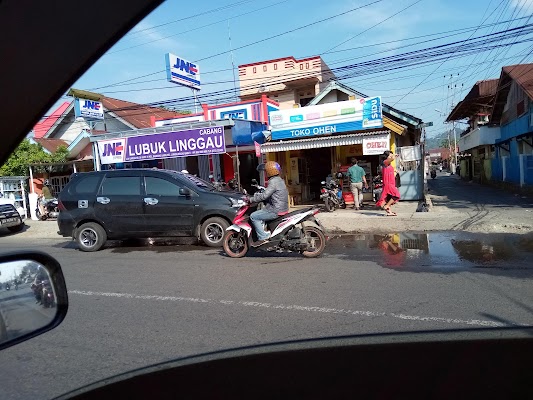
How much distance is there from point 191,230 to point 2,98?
897 centimetres

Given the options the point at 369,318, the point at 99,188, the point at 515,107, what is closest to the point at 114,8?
the point at 369,318

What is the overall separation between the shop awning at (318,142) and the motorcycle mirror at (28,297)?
14.3 metres

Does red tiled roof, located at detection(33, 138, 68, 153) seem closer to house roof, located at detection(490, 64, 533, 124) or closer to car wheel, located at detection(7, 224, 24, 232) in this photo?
car wheel, located at detection(7, 224, 24, 232)

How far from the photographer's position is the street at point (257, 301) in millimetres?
4184

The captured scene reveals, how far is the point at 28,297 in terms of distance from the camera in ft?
5.33

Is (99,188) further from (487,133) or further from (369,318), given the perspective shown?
(487,133)

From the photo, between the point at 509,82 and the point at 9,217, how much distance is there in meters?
21.7

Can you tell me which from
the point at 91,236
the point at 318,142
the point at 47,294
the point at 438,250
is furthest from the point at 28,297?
the point at 318,142

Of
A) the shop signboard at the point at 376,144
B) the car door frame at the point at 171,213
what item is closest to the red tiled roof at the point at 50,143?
Result: the car door frame at the point at 171,213

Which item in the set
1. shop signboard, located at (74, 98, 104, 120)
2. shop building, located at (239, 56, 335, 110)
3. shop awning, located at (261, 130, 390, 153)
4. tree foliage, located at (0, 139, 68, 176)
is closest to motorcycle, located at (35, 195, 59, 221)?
tree foliage, located at (0, 139, 68, 176)

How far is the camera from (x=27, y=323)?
1.58 m

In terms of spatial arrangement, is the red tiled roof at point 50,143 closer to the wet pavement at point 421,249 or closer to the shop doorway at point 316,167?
the shop doorway at point 316,167

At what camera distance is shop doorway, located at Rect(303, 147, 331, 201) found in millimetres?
19844

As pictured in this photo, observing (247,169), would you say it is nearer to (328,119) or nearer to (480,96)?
(328,119)
